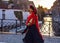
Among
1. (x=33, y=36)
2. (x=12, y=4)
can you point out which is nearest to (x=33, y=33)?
(x=33, y=36)

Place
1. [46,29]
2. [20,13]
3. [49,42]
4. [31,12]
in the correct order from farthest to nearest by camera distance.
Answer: [20,13]
[46,29]
[49,42]
[31,12]

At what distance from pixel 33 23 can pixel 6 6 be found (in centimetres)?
6563

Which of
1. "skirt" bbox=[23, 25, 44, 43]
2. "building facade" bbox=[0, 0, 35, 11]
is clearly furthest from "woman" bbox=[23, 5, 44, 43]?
"building facade" bbox=[0, 0, 35, 11]

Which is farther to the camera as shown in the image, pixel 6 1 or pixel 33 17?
pixel 6 1

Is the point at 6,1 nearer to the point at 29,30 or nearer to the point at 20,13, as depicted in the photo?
the point at 20,13

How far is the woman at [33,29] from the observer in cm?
845

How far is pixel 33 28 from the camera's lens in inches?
340

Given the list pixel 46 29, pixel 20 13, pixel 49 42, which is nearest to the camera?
pixel 49 42

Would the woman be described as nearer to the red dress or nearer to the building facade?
the red dress

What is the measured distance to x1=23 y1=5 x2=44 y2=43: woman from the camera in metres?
8.45

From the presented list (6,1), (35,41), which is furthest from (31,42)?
(6,1)

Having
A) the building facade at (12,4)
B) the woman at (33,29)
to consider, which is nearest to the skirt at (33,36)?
the woman at (33,29)

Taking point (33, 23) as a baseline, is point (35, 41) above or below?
below

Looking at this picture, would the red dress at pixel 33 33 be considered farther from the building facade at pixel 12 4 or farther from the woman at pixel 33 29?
the building facade at pixel 12 4
